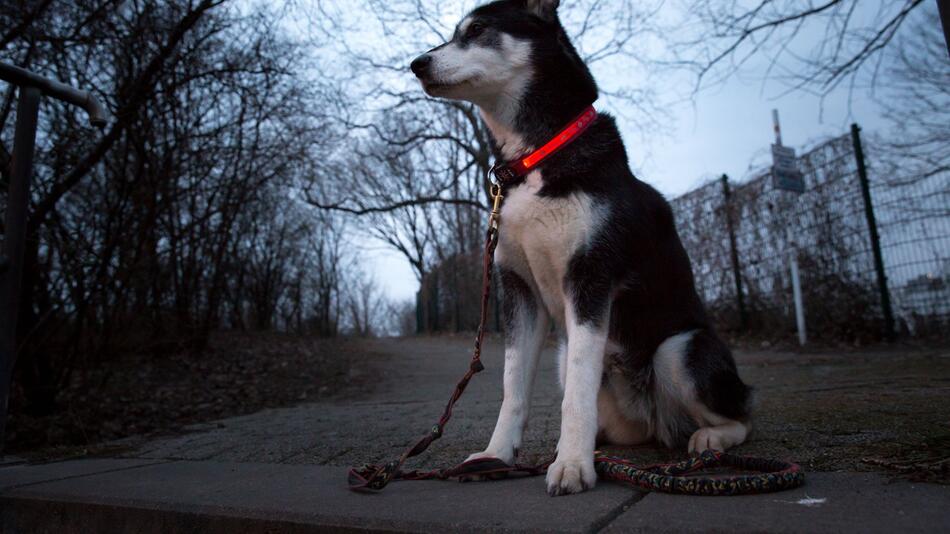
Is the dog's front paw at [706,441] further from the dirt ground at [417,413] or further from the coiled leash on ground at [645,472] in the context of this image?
the coiled leash on ground at [645,472]

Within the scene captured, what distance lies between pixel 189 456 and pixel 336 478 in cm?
136

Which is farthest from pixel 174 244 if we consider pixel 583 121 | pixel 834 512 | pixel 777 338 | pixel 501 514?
pixel 777 338

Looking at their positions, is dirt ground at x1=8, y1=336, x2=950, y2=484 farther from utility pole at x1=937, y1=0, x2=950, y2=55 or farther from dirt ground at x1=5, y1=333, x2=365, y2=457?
utility pole at x1=937, y1=0, x2=950, y2=55

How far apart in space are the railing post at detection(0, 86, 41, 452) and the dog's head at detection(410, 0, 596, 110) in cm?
171

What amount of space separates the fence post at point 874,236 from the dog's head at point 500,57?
821 cm

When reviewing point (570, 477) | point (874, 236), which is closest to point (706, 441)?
point (570, 477)

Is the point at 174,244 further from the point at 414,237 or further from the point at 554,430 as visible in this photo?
the point at 414,237

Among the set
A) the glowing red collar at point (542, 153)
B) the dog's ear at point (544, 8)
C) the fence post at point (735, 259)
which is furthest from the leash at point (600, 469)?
the fence post at point (735, 259)

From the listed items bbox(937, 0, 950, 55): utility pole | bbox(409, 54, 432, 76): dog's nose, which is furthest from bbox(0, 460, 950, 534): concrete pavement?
bbox(409, 54, 432, 76): dog's nose

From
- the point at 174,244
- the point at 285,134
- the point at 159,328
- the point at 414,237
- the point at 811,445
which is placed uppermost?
the point at 414,237

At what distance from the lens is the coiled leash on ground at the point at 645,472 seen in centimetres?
163

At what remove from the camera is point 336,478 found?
2.22m

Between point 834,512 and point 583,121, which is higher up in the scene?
point 583,121

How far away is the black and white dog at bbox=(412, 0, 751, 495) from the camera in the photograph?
2105 mm
